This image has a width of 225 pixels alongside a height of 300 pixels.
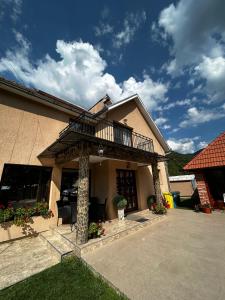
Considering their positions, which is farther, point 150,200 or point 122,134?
point 122,134

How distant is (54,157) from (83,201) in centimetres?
359

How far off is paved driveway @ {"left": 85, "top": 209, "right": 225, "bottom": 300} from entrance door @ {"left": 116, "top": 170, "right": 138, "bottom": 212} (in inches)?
130

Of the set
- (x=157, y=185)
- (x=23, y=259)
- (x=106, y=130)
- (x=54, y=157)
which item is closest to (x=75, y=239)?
(x=23, y=259)

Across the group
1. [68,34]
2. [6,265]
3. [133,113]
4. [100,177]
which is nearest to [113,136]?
[100,177]

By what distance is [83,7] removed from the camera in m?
7.04

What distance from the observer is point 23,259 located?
427cm

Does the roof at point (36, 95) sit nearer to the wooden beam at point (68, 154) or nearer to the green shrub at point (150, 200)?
the wooden beam at point (68, 154)

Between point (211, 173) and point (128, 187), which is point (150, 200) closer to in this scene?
point (128, 187)

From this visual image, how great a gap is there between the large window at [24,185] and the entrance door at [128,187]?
4.21 meters

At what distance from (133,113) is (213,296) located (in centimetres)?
1124

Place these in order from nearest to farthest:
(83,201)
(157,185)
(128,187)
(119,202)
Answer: (83,201), (119,202), (157,185), (128,187)

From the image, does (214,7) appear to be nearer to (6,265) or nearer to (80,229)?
(80,229)

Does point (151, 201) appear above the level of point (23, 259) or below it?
above

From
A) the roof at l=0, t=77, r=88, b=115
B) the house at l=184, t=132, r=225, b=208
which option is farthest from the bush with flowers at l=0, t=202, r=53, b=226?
the house at l=184, t=132, r=225, b=208
